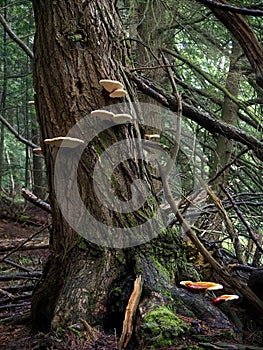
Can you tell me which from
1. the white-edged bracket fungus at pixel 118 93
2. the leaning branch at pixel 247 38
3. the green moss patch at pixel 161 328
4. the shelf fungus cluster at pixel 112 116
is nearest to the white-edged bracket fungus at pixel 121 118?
the shelf fungus cluster at pixel 112 116

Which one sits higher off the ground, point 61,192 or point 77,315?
point 61,192

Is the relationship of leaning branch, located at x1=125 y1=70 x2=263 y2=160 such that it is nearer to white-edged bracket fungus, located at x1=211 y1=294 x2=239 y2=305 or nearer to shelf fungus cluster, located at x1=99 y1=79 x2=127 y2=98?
shelf fungus cluster, located at x1=99 y1=79 x2=127 y2=98

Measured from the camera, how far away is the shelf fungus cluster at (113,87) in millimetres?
2392

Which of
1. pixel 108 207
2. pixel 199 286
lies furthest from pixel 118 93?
pixel 199 286

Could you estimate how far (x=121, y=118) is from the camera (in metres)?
2.43

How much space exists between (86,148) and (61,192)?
1.09 feet

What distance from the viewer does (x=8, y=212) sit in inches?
399

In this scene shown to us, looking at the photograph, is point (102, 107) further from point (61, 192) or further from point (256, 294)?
point (256, 294)

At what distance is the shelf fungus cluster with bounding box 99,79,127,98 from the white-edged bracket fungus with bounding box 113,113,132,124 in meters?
0.16

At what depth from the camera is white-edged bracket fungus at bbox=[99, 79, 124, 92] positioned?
93.8 inches

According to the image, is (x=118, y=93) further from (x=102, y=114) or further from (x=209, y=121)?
(x=209, y=121)

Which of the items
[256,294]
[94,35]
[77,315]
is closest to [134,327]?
[77,315]

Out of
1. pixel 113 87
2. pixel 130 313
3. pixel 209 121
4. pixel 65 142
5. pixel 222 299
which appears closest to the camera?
pixel 130 313

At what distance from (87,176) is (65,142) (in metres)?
0.26
